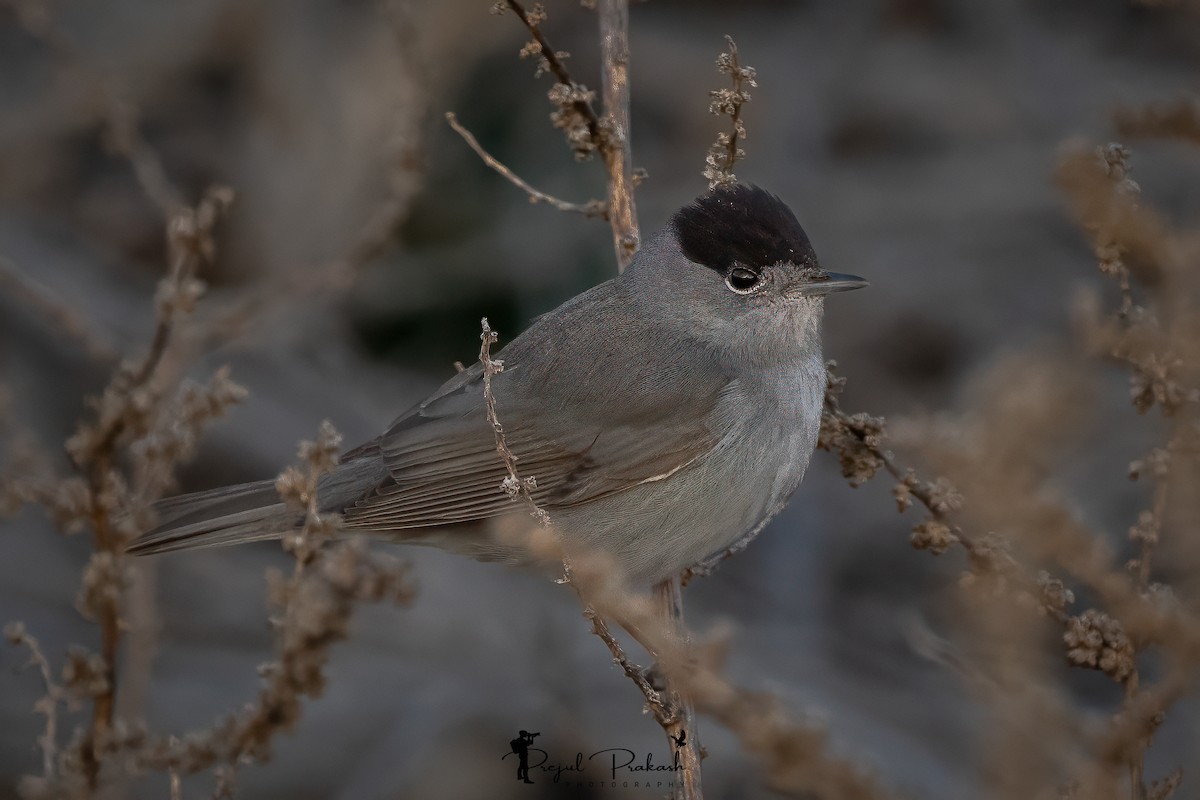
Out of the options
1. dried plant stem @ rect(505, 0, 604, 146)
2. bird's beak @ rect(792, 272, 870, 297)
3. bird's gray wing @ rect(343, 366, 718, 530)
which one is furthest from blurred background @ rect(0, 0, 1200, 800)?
dried plant stem @ rect(505, 0, 604, 146)

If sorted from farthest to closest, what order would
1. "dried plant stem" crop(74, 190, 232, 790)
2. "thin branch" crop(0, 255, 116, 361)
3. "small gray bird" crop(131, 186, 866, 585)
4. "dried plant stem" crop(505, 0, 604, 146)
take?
"small gray bird" crop(131, 186, 866, 585), "thin branch" crop(0, 255, 116, 361), "dried plant stem" crop(505, 0, 604, 146), "dried plant stem" crop(74, 190, 232, 790)

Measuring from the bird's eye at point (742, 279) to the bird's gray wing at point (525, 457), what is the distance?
1.27 ft

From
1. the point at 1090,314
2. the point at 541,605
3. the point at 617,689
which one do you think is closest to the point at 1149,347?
the point at 1090,314

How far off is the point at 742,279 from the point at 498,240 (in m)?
2.53

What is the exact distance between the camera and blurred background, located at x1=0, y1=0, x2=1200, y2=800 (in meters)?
5.21

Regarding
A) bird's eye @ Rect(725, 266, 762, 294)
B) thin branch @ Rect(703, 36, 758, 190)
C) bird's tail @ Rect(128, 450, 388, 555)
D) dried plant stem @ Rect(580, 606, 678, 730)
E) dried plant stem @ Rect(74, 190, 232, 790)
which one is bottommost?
dried plant stem @ Rect(580, 606, 678, 730)

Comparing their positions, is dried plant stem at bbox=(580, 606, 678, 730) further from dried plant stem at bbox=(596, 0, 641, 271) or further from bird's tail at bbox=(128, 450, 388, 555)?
dried plant stem at bbox=(596, 0, 641, 271)

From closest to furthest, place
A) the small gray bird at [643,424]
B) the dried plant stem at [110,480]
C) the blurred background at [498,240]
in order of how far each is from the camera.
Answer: the dried plant stem at [110,480]
the small gray bird at [643,424]
the blurred background at [498,240]

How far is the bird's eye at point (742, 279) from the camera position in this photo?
398 centimetres

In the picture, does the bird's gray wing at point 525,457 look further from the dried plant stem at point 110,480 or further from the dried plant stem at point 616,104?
the dried plant stem at point 110,480

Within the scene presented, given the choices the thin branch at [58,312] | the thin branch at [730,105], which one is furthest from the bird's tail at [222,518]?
the thin branch at [730,105]

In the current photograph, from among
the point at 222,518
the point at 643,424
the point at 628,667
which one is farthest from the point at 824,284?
the point at 222,518

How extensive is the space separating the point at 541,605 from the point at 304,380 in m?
1.53

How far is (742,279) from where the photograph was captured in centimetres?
401
